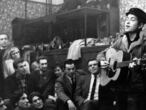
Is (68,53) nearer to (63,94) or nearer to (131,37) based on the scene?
(63,94)

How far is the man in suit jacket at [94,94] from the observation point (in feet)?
A: 12.8

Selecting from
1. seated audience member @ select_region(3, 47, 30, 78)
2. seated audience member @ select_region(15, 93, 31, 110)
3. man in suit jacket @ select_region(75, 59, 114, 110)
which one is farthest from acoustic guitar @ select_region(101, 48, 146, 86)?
seated audience member @ select_region(3, 47, 30, 78)

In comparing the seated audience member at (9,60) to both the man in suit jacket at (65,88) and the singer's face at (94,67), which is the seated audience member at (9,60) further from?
the singer's face at (94,67)

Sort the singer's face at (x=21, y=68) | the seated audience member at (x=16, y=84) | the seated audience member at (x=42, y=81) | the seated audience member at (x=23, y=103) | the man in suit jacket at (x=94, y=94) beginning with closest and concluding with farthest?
the man in suit jacket at (x=94, y=94)
the seated audience member at (x=23, y=103)
the seated audience member at (x=42, y=81)
the seated audience member at (x=16, y=84)
the singer's face at (x=21, y=68)

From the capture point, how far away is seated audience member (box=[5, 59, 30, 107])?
17.4 feet

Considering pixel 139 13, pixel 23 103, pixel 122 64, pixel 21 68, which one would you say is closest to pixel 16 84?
pixel 21 68

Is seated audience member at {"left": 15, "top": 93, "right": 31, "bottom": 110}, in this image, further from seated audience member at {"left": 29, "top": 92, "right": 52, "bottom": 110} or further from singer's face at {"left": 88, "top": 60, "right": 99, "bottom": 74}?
singer's face at {"left": 88, "top": 60, "right": 99, "bottom": 74}

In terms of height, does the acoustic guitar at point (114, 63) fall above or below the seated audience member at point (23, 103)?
above

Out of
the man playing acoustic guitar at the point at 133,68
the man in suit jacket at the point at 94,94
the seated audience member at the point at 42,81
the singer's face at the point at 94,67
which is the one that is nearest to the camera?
the man playing acoustic guitar at the point at 133,68

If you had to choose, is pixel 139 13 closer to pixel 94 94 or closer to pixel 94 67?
pixel 94 67

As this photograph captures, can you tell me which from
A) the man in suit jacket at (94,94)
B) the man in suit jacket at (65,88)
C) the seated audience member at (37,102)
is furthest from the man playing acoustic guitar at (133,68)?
the seated audience member at (37,102)

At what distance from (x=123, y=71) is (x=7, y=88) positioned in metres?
2.67

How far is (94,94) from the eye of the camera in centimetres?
424

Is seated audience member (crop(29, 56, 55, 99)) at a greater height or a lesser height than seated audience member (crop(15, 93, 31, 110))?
greater
